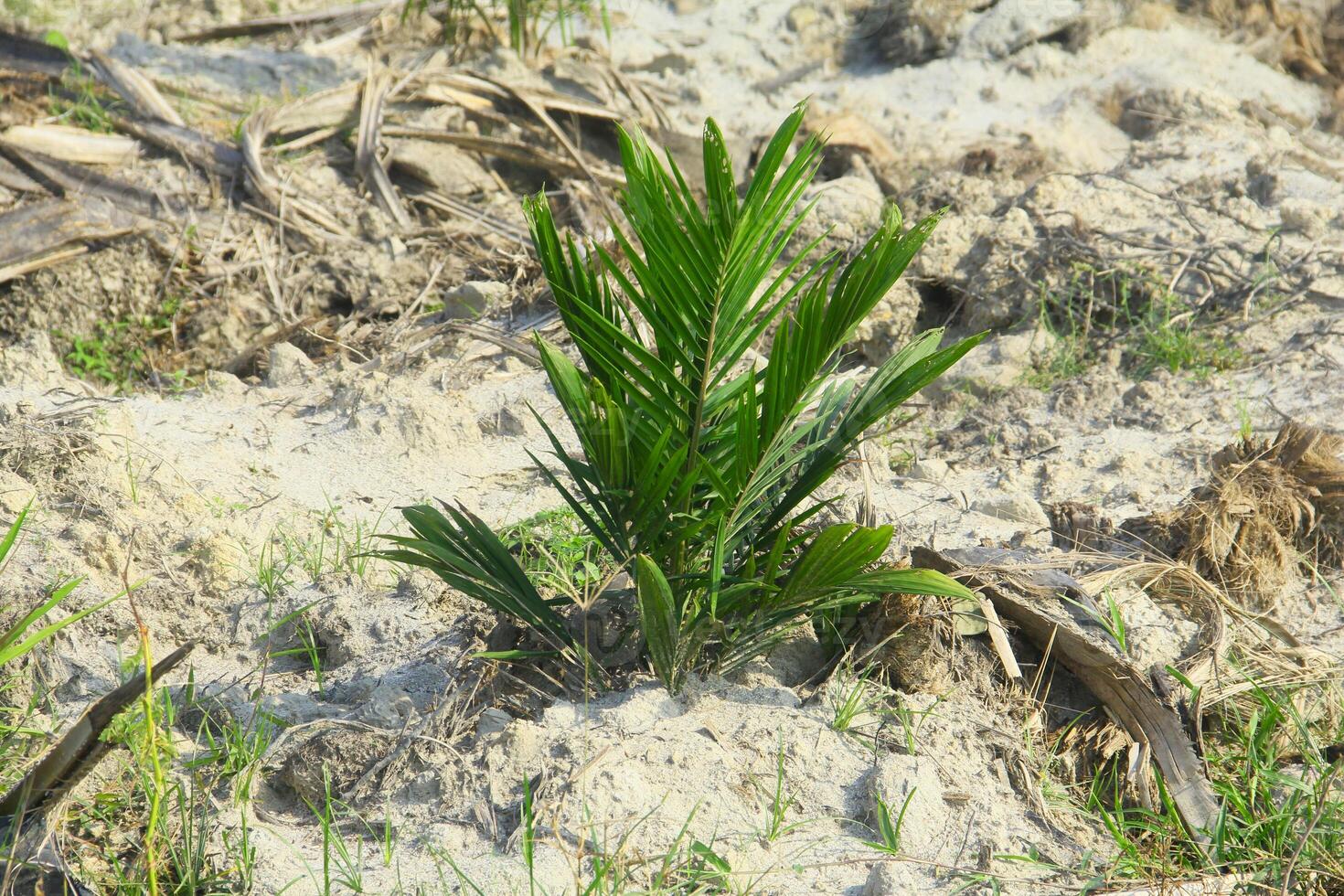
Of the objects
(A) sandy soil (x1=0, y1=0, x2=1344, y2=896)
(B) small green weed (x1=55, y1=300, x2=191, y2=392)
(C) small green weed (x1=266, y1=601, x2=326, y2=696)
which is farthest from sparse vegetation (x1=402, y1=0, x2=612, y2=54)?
(C) small green weed (x1=266, y1=601, x2=326, y2=696)

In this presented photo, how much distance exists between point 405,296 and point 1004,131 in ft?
10.1

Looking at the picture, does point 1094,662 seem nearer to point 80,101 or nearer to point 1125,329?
point 1125,329

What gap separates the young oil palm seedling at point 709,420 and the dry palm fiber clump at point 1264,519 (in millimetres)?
999

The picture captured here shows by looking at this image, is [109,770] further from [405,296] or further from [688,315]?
[405,296]

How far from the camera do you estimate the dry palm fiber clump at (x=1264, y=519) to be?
2656mm

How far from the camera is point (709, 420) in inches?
79.9

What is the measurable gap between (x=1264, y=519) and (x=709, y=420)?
1.55 meters

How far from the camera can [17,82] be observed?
178 inches

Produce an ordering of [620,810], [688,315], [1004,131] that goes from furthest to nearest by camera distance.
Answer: [1004,131], [620,810], [688,315]

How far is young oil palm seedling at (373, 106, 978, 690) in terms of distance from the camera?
5.47 ft

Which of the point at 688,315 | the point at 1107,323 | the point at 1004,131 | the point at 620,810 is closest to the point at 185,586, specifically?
the point at 620,810

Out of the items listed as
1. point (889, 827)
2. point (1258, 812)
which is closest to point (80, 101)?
point (889, 827)

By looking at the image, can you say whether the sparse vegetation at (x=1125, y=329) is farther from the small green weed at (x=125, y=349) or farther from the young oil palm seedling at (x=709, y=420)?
the small green weed at (x=125, y=349)

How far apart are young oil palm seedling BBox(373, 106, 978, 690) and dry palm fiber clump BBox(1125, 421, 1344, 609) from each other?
39.3 inches
